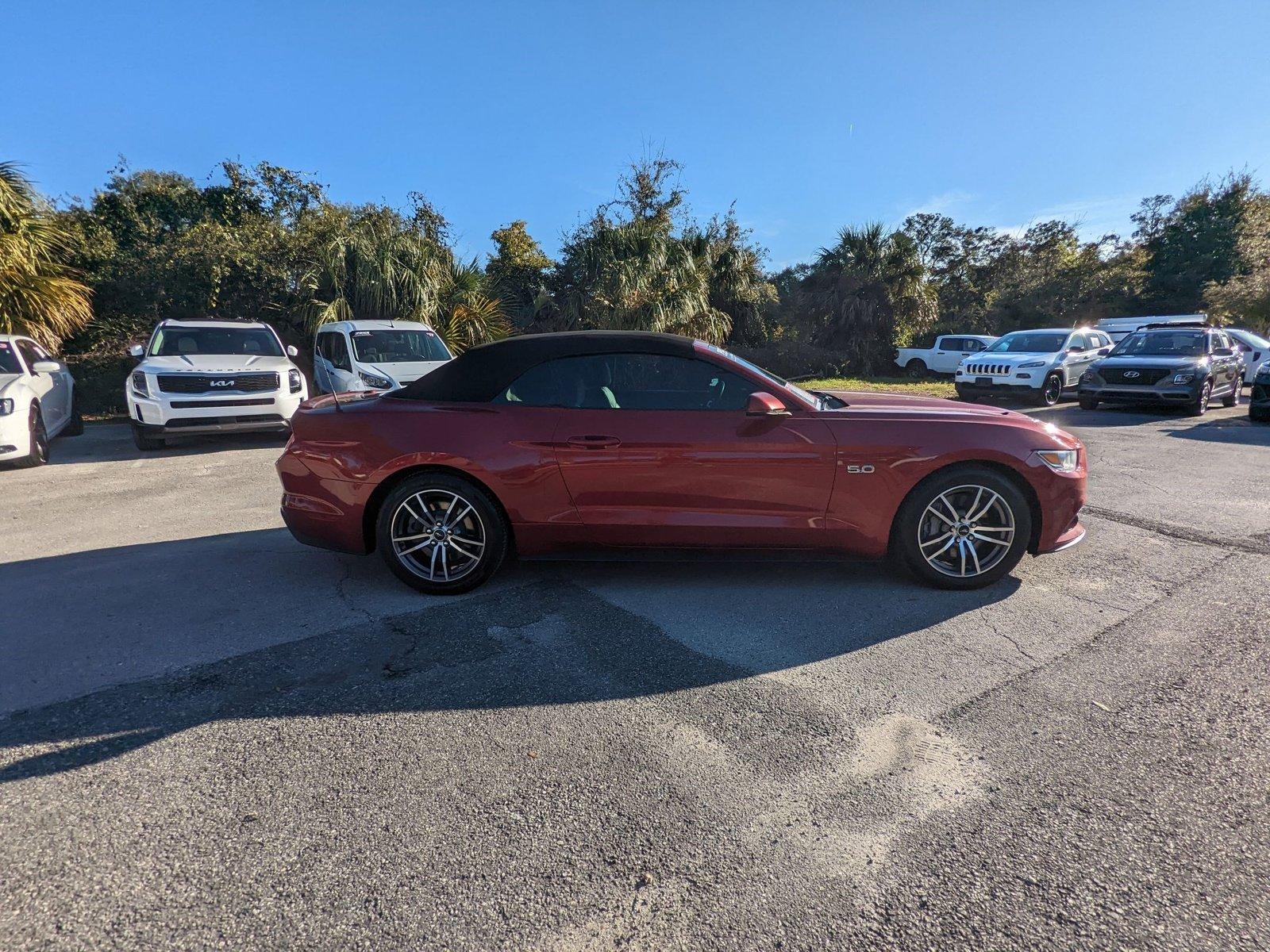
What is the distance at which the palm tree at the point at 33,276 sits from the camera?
1195 cm

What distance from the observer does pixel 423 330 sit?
11.5 metres

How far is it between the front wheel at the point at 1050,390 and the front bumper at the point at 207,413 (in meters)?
13.9

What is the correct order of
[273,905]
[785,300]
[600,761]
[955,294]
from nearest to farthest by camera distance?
[273,905], [600,761], [785,300], [955,294]

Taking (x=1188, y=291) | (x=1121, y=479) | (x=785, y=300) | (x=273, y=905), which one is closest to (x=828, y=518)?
→ (x=273, y=905)

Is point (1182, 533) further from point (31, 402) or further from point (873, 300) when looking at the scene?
point (873, 300)

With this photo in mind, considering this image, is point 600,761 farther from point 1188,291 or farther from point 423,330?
point 1188,291

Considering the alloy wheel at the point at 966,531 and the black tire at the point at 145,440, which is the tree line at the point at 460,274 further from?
the alloy wheel at the point at 966,531

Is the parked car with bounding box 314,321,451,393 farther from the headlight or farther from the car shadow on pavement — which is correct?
the headlight

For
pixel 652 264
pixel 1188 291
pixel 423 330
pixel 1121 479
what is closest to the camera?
pixel 1121 479

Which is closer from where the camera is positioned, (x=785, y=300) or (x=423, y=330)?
(x=423, y=330)

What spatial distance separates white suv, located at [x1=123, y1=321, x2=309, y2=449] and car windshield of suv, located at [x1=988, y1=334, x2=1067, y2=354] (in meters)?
14.2

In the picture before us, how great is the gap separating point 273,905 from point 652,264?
1707 cm

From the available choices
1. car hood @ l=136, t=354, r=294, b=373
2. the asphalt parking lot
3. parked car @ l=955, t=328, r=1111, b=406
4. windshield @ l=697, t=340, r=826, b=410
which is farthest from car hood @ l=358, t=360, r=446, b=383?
parked car @ l=955, t=328, r=1111, b=406

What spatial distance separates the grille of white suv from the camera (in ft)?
29.0
